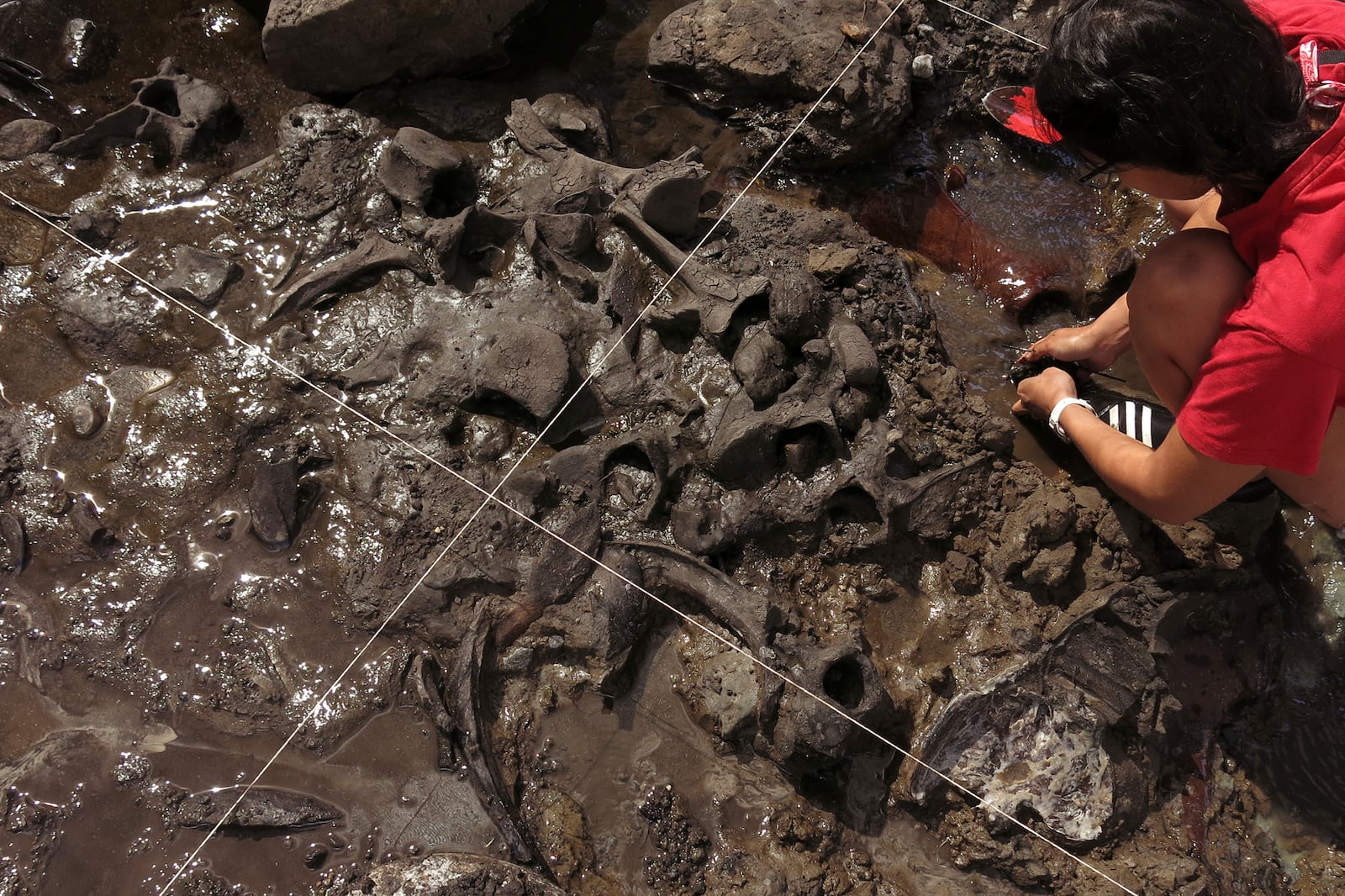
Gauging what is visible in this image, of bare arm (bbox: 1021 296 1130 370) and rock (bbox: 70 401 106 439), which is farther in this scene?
rock (bbox: 70 401 106 439)

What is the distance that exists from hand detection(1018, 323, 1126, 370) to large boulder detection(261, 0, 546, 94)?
3.01 m

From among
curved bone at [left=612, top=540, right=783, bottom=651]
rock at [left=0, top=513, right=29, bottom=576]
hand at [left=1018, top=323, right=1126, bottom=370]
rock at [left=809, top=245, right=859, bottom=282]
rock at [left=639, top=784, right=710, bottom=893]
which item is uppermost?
rock at [left=809, top=245, right=859, bottom=282]

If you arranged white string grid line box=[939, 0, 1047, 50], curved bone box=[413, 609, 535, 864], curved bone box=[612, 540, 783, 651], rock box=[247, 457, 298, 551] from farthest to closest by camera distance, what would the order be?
white string grid line box=[939, 0, 1047, 50]
rock box=[247, 457, 298, 551]
curved bone box=[612, 540, 783, 651]
curved bone box=[413, 609, 535, 864]

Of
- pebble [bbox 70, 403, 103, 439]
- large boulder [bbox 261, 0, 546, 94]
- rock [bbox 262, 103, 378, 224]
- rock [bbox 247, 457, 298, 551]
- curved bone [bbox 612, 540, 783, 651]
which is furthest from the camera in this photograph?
large boulder [bbox 261, 0, 546, 94]

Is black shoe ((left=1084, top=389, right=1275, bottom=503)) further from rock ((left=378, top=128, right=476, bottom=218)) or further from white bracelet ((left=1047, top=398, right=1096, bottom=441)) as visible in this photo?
rock ((left=378, top=128, right=476, bottom=218))

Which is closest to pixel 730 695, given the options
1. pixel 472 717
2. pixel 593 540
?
pixel 593 540

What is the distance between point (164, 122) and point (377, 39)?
3.47 feet

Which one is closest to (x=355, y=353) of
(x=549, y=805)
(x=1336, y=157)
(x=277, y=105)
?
(x=277, y=105)

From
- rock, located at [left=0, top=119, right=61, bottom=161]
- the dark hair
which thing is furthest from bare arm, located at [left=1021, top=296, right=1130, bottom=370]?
rock, located at [left=0, top=119, right=61, bottom=161]

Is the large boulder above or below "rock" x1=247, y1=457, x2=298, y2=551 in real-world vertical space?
above

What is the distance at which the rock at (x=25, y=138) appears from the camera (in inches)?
154

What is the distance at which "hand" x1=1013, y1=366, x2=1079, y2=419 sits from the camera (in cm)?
318

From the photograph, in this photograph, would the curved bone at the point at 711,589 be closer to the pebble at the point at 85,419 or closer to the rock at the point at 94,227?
the pebble at the point at 85,419

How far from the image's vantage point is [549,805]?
274 cm
